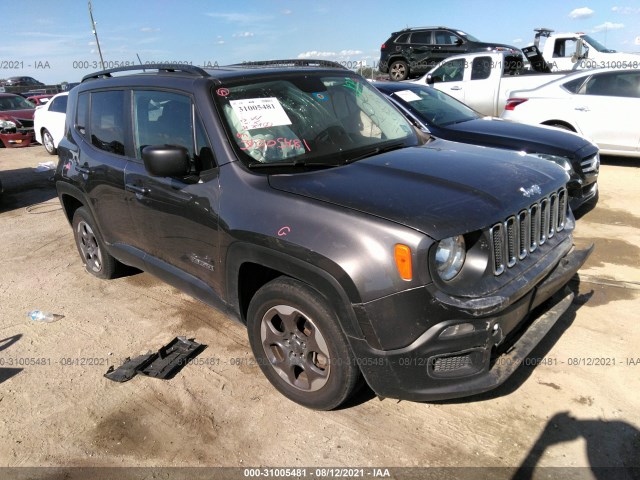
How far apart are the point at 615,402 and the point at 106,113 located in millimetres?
4195

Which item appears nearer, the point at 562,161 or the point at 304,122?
the point at 304,122

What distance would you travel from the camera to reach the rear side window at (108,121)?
3844mm

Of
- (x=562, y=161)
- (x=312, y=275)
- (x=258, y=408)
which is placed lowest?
(x=258, y=408)

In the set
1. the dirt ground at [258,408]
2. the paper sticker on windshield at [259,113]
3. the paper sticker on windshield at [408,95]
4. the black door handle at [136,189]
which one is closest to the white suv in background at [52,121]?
the paper sticker on windshield at [408,95]

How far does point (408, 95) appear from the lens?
21.7ft

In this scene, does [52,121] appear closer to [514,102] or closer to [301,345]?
[514,102]

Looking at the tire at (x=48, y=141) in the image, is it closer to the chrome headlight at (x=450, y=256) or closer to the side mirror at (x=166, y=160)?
the side mirror at (x=166, y=160)

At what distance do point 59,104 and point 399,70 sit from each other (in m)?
11.4

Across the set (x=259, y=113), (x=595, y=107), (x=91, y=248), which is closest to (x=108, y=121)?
(x=91, y=248)

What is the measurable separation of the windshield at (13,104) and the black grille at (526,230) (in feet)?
53.6

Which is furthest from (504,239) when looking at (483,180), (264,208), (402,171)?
(264,208)

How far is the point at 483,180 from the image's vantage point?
8.92 ft

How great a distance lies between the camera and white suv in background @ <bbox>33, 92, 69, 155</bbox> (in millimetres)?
11602

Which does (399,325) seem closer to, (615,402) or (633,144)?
(615,402)
